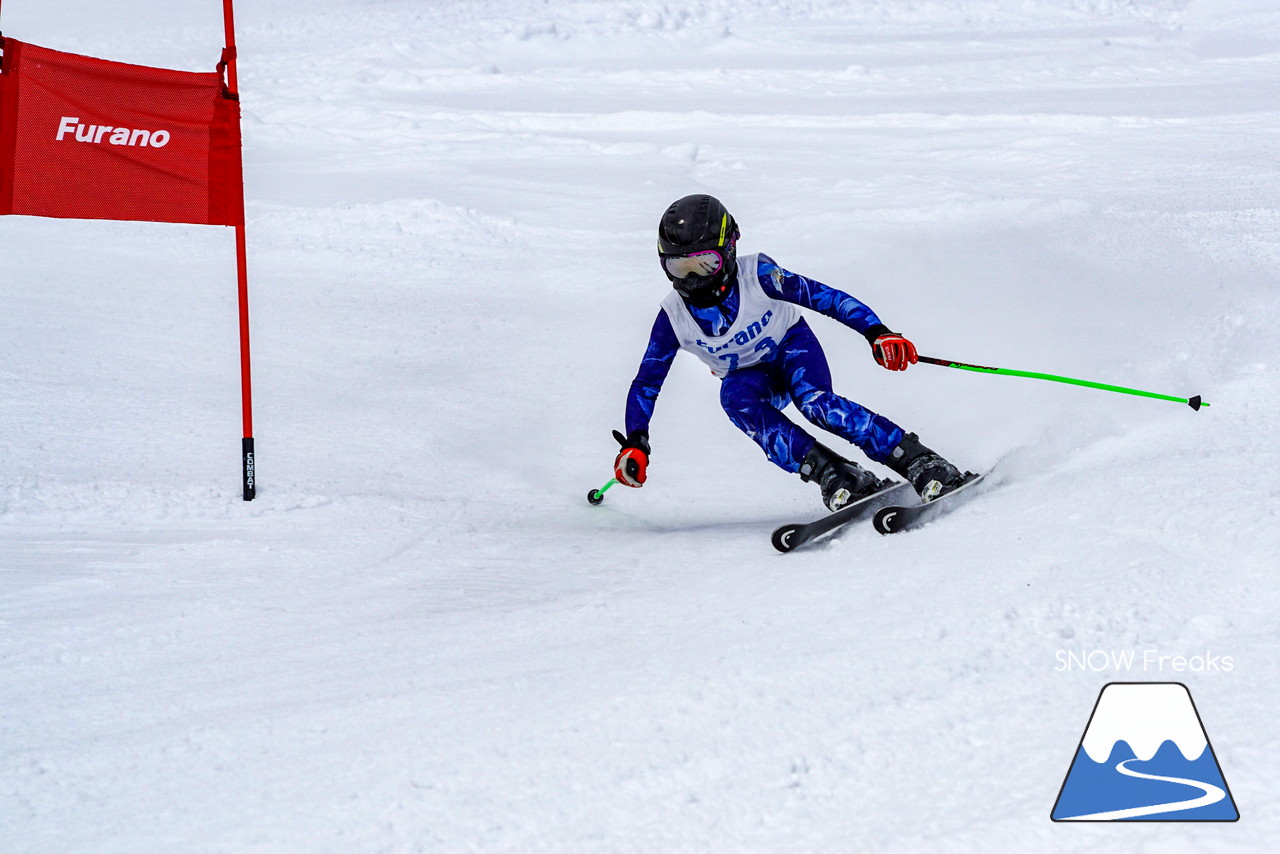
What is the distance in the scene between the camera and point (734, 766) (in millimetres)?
2281

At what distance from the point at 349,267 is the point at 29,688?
276 inches

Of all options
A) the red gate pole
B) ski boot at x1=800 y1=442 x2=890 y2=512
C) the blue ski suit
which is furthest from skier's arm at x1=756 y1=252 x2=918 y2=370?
the red gate pole

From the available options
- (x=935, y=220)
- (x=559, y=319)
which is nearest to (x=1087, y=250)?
(x=935, y=220)

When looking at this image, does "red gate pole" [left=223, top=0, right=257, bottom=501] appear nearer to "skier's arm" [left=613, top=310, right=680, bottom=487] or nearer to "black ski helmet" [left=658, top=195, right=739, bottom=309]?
"skier's arm" [left=613, top=310, right=680, bottom=487]

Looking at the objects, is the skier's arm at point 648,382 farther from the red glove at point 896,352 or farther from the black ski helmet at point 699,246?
the red glove at point 896,352

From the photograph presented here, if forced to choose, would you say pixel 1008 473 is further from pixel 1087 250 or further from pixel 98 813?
pixel 1087 250

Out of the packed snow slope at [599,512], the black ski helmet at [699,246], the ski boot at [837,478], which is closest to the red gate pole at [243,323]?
the packed snow slope at [599,512]

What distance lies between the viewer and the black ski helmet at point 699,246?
14.0ft

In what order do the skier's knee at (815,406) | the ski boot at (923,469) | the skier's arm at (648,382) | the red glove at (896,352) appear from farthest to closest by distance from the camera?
the skier's arm at (648,382) → the skier's knee at (815,406) → the red glove at (896,352) → the ski boot at (923,469)

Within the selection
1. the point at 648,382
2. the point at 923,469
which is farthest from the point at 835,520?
the point at 648,382

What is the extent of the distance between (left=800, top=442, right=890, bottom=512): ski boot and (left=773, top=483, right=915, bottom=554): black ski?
0.04 metres

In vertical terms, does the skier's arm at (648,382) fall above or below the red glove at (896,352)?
below

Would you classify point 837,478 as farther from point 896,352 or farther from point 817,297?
point 817,297

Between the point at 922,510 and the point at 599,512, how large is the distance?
1812 millimetres
